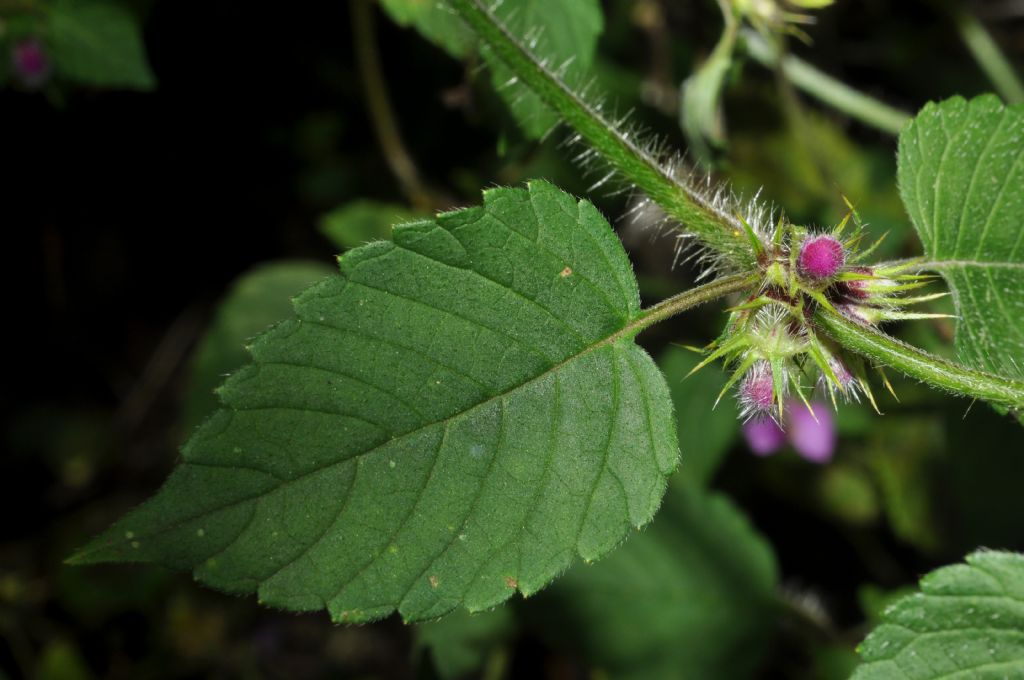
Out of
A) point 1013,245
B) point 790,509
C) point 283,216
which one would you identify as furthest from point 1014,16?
point 283,216

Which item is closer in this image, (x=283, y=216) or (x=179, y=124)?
(x=179, y=124)

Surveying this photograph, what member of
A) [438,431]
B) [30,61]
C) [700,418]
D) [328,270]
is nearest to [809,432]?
[700,418]

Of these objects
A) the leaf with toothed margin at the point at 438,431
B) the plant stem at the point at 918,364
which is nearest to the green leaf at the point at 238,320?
the leaf with toothed margin at the point at 438,431

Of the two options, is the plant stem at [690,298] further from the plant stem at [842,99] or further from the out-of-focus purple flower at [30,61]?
the out-of-focus purple flower at [30,61]

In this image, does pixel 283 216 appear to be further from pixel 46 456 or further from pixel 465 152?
pixel 46 456

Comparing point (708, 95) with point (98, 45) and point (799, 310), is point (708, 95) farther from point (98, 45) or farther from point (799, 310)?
point (98, 45)
